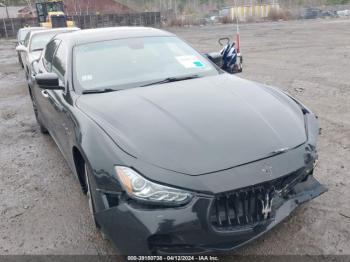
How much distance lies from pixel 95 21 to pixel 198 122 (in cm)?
3659

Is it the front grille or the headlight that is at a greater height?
the headlight

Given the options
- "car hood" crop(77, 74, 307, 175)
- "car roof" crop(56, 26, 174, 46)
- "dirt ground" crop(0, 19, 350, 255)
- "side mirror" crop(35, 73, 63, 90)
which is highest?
"car roof" crop(56, 26, 174, 46)

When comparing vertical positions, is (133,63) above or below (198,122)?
above

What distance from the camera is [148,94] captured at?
311 cm

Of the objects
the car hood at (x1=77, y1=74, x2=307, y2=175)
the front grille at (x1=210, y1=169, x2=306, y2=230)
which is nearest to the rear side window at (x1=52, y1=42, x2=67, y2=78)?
the car hood at (x1=77, y1=74, x2=307, y2=175)

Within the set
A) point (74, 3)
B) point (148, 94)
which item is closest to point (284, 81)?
point (148, 94)

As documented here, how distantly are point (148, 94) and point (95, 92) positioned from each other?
0.50 meters

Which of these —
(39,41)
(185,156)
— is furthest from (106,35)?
(39,41)

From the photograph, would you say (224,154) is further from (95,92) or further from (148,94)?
(95,92)

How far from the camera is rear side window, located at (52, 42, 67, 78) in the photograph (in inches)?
146

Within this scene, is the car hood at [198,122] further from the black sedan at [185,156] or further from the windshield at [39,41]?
the windshield at [39,41]

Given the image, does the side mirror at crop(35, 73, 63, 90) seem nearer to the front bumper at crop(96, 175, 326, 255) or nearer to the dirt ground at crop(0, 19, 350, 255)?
the dirt ground at crop(0, 19, 350, 255)

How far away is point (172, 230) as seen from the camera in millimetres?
2082

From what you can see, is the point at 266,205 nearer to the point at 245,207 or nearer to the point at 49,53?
the point at 245,207
